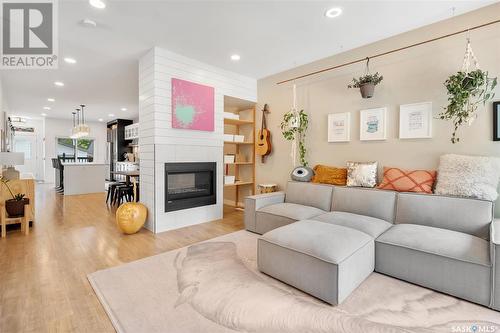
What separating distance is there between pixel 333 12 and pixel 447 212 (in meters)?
2.46

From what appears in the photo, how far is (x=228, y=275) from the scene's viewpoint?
2.27m

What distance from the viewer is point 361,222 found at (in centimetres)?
259

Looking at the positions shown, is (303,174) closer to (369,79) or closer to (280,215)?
(280,215)

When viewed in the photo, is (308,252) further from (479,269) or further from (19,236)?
(19,236)

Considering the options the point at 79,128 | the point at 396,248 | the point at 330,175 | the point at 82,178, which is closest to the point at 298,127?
the point at 330,175

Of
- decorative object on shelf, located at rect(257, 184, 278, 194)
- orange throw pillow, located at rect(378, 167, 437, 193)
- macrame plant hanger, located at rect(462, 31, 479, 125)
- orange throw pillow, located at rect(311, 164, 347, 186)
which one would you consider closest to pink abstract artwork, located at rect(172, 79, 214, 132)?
decorative object on shelf, located at rect(257, 184, 278, 194)

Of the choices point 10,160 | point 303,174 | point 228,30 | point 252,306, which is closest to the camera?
point 252,306

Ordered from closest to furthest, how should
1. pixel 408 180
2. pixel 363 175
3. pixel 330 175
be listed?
pixel 408 180 < pixel 363 175 < pixel 330 175

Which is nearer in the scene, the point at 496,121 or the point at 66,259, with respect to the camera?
the point at 496,121

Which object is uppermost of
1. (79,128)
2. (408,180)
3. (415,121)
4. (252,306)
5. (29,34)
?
(29,34)

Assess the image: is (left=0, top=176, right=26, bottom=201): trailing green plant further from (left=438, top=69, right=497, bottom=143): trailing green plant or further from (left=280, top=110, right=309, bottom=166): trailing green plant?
(left=438, top=69, right=497, bottom=143): trailing green plant

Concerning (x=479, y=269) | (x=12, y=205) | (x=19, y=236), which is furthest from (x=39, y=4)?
(x=479, y=269)

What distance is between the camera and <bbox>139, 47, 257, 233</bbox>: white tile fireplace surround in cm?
350

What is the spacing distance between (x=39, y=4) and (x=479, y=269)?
4713mm
